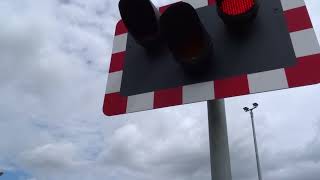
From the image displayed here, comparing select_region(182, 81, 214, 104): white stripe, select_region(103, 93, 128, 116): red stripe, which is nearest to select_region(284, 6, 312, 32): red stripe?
select_region(182, 81, 214, 104): white stripe

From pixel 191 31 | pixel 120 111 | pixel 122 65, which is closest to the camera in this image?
pixel 191 31

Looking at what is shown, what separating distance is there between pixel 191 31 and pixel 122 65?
662 mm

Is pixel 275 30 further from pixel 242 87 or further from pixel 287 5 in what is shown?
pixel 242 87

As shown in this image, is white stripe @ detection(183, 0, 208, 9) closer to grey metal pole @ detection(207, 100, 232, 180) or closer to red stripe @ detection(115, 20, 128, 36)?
red stripe @ detection(115, 20, 128, 36)

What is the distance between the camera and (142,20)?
177cm

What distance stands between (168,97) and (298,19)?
0.80 m

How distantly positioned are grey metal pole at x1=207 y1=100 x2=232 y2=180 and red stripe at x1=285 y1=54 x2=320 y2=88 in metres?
0.38

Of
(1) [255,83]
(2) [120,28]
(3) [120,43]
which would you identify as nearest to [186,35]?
(1) [255,83]

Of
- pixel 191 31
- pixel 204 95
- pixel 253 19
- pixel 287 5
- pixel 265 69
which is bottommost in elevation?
pixel 204 95

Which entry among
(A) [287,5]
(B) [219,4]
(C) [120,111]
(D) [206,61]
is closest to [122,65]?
(C) [120,111]

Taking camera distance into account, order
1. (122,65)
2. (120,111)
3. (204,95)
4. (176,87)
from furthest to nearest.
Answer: (122,65)
(120,111)
(176,87)
(204,95)

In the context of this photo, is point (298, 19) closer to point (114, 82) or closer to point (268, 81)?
point (268, 81)

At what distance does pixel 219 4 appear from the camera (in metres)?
1.54

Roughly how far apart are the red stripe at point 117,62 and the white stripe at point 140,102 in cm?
29
